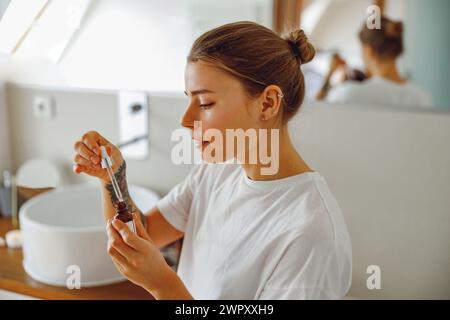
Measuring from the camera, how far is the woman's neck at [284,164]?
673 mm

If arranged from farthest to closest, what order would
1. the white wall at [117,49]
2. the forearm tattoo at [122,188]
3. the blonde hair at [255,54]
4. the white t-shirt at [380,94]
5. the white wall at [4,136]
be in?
1. the white wall at [4,136]
2. the white t-shirt at [380,94]
3. the white wall at [117,49]
4. the forearm tattoo at [122,188]
5. the blonde hair at [255,54]

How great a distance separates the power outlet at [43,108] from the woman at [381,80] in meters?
0.58

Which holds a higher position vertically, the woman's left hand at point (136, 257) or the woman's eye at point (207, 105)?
the woman's eye at point (207, 105)

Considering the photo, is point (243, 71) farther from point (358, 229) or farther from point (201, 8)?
point (201, 8)

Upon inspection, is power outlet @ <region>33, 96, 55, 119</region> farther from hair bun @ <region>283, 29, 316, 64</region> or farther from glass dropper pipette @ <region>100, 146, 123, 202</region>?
hair bun @ <region>283, 29, 316, 64</region>

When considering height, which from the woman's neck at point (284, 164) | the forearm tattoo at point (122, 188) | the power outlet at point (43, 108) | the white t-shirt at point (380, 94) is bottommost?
the forearm tattoo at point (122, 188)

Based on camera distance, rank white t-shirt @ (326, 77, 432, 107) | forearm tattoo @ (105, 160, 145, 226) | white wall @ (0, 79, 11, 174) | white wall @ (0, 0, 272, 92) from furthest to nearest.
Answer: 1. white wall @ (0, 79, 11, 174)
2. white t-shirt @ (326, 77, 432, 107)
3. white wall @ (0, 0, 272, 92)
4. forearm tattoo @ (105, 160, 145, 226)

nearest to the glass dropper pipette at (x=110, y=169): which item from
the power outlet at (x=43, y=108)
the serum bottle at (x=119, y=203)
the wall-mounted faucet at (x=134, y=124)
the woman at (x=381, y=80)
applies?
the serum bottle at (x=119, y=203)

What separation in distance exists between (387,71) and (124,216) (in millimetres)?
836

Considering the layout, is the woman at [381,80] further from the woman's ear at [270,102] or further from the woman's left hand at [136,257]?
the woman's left hand at [136,257]

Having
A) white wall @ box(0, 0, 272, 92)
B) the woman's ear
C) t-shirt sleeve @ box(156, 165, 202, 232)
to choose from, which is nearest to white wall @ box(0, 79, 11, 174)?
white wall @ box(0, 0, 272, 92)

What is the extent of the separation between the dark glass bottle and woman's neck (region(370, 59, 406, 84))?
2.55 feet

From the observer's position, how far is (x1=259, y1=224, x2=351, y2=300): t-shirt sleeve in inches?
24.1

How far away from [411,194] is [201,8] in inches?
22.4
